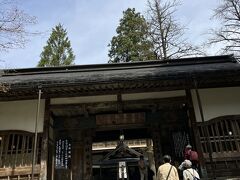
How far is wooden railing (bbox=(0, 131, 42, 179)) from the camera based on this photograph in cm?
1011

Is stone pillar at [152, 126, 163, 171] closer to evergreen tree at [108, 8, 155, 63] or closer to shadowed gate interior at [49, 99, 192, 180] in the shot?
shadowed gate interior at [49, 99, 192, 180]

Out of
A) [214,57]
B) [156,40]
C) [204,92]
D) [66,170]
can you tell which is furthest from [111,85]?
[156,40]

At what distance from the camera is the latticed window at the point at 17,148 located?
10359 millimetres

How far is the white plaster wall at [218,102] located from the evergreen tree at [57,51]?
20053 mm

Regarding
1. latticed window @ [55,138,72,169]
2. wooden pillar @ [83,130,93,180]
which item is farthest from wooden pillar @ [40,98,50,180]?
wooden pillar @ [83,130,93,180]

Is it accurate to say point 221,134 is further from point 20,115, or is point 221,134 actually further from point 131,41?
point 131,41

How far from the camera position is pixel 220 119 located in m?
10.9

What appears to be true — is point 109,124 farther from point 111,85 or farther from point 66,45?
point 66,45

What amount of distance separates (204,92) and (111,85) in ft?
13.4

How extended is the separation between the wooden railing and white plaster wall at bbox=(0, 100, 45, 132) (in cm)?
26

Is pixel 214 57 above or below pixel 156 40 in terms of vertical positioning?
below

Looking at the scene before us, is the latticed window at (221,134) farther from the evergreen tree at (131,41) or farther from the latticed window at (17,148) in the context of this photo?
the evergreen tree at (131,41)

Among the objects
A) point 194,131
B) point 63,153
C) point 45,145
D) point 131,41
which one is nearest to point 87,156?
point 63,153

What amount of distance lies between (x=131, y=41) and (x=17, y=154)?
64.2 ft
